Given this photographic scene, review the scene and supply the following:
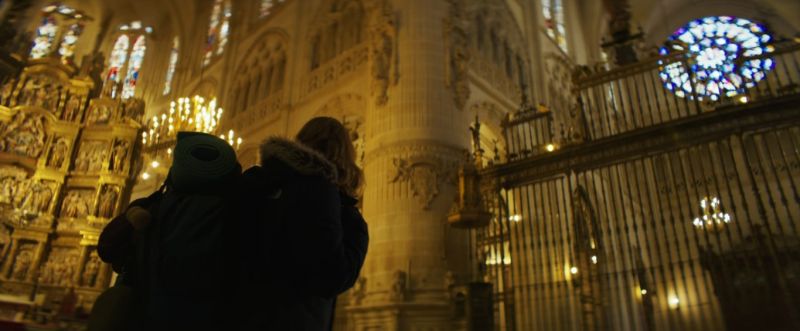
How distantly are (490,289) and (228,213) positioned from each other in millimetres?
6532

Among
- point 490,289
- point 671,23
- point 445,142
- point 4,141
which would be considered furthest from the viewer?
point 671,23

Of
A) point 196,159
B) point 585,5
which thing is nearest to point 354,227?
point 196,159

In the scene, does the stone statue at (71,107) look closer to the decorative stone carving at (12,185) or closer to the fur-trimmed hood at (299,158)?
the decorative stone carving at (12,185)

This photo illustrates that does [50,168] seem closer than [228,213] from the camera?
No

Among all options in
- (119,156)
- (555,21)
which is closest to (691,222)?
(555,21)

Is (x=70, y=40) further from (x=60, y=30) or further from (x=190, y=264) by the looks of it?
(x=190, y=264)

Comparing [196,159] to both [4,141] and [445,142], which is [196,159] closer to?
[445,142]

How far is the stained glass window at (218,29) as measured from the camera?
2194cm

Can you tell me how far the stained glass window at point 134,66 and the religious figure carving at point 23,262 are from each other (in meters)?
10.9

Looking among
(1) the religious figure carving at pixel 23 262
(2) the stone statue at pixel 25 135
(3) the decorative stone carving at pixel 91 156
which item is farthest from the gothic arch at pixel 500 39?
(1) the religious figure carving at pixel 23 262

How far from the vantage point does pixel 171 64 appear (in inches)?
968

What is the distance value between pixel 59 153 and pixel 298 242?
60.7 ft

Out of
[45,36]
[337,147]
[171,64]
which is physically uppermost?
[45,36]

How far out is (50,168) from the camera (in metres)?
16.2
